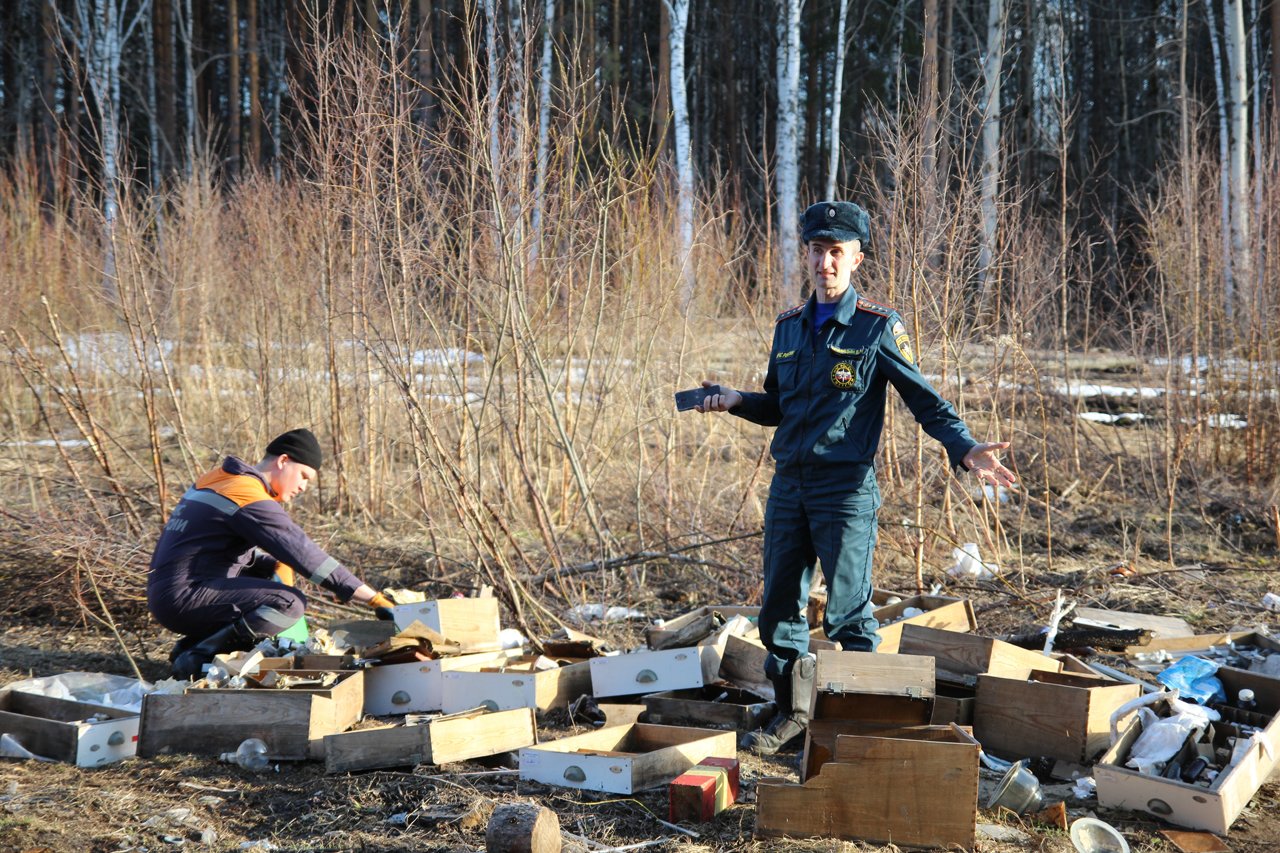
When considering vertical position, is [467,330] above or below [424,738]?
above

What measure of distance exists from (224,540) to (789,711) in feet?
9.06

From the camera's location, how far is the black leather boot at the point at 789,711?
13.3 feet

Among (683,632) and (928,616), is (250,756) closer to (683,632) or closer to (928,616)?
(683,632)

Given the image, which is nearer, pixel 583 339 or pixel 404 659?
pixel 404 659

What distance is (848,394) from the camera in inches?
152

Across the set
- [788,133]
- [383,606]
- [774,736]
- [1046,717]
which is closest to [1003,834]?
[1046,717]

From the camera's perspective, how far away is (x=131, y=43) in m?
27.0

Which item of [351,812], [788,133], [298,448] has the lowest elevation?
[351,812]

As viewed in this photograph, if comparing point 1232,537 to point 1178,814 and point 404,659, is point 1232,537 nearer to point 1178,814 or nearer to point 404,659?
point 1178,814

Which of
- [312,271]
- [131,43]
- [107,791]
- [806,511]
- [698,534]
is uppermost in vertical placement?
[131,43]

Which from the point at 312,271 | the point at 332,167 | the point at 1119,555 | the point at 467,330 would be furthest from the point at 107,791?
the point at 1119,555

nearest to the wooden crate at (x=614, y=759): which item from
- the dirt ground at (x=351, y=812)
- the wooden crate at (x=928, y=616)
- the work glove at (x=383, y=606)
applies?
the dirt ground at (x=351, y=812)

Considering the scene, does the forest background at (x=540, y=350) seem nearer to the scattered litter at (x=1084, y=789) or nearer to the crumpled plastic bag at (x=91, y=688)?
the crumpled plastic bag at (x=91, y=688)

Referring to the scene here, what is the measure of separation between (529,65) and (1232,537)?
5.81 metres
